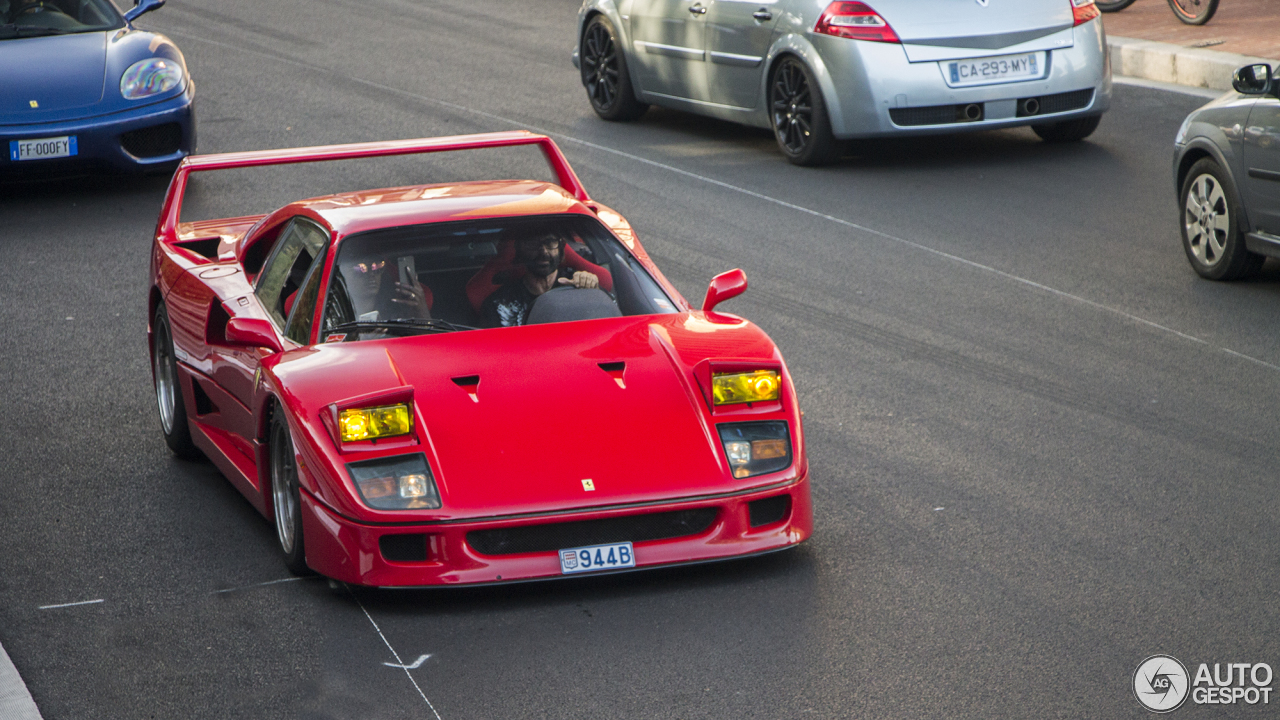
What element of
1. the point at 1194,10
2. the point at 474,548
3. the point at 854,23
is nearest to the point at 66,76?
the point at 854,23

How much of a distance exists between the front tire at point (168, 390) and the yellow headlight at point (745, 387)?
236 cm

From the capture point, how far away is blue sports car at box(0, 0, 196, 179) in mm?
10867

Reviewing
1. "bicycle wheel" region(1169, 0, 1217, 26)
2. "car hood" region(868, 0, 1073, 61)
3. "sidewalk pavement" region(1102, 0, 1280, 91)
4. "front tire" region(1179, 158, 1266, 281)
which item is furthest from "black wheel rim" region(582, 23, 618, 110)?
"bicycle wheel" region(1169, 0, 1217, 26)

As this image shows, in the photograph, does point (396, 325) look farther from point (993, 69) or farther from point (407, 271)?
point (993, 69)

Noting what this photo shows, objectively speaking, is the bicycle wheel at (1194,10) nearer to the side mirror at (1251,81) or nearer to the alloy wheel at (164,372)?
the side mirror at (1251,81)

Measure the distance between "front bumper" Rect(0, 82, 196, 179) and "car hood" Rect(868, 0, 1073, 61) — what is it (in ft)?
15.7

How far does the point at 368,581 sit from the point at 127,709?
2.50 ft

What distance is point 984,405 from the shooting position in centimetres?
682

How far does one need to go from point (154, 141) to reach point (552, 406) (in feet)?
24.0

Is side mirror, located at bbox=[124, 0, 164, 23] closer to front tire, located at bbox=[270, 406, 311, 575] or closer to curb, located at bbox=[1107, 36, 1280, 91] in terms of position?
curb, located at bbox=[1107, 36, 1280, 91]

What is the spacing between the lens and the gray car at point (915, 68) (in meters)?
11.1

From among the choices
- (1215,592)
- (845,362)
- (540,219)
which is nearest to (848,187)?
(845,362)

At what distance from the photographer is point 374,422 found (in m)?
4.85

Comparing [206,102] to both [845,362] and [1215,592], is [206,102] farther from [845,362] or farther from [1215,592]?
[1215,592]
